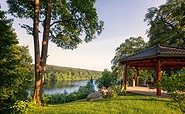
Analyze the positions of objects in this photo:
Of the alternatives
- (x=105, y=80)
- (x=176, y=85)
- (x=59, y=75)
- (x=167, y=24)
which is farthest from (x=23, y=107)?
(x=59, y=75)

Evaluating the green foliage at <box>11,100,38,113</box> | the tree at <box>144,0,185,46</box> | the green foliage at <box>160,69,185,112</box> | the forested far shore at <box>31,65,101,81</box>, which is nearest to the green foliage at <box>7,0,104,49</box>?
the green foliage at <box>11,100,38,113</box>

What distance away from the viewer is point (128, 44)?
3192 centimetres

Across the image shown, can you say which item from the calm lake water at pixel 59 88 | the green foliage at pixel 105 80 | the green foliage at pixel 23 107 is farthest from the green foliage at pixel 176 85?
the calm lake water at pixel 59 88

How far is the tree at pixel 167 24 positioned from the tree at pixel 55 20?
11.4m

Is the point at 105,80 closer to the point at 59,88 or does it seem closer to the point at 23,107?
the point at 23,107

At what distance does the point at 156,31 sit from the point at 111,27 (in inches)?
326

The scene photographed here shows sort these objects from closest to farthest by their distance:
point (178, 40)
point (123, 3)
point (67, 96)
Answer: point (123, 3) → point (67, 96) → point (178, 40)

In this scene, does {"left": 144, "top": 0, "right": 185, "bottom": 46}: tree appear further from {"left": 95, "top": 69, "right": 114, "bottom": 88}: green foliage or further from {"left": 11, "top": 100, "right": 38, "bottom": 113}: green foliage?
{"left": 11, "top": 100, "right": 38, "bottom": 113}: green foliage

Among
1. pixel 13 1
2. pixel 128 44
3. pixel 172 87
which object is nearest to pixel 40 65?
pixel 13 1

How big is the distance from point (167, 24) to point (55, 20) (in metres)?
15.6

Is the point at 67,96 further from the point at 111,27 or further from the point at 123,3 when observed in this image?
the point at 123,3

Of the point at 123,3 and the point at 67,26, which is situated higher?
the point at 123,3

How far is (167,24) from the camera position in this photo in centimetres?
2312

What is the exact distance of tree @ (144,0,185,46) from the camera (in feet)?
68.0
